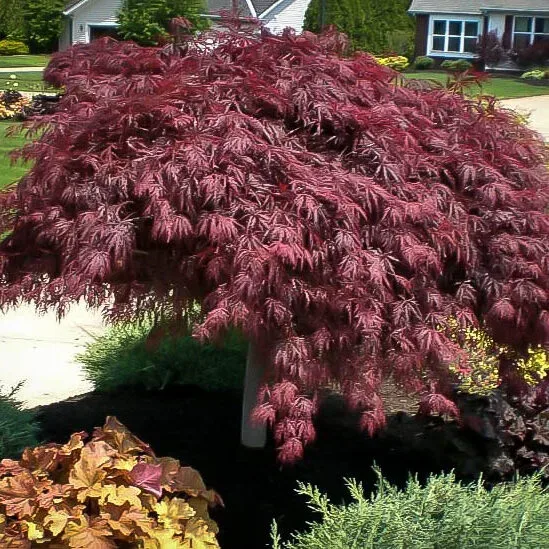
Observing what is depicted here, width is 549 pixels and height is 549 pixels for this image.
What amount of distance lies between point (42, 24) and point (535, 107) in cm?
2901

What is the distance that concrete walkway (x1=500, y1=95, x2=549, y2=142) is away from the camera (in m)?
21.7

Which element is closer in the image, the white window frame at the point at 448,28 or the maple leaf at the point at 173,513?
the maple leaf at the point at 173,513

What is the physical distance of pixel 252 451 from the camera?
4.64 meters

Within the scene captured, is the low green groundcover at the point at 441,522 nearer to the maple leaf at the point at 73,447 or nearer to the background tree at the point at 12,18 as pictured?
the maple leaf at the point at 73,447

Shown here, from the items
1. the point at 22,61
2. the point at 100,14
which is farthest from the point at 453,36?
the point at 22,61

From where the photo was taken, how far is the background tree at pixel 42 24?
153 feet

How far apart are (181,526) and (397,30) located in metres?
41.6

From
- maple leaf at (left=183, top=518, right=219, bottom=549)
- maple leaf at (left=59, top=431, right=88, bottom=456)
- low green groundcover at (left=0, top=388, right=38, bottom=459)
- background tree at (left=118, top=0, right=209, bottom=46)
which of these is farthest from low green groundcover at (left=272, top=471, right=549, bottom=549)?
background tree at (left=118, top=0, right=209, bottom=46)

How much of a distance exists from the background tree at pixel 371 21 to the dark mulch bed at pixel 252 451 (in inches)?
1336

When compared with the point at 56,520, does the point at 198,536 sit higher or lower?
lower

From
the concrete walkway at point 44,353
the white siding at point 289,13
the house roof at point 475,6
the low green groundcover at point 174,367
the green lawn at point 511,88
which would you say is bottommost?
the green lawn at point 511,88

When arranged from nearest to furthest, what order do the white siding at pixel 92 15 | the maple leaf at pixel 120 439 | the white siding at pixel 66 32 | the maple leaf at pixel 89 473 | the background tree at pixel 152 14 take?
the maple leaf at pixel 89 473 → the maple leaf at pixel 120 439 → the background tree at pixel 152 14 → the white siding at pixel 92 15 → the white siding at pixel 66 32

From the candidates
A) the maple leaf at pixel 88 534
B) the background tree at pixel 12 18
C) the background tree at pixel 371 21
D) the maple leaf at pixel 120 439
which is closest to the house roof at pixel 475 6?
the background tree at pixel 371 21

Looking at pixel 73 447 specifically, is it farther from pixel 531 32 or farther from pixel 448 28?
pixel 448 28
